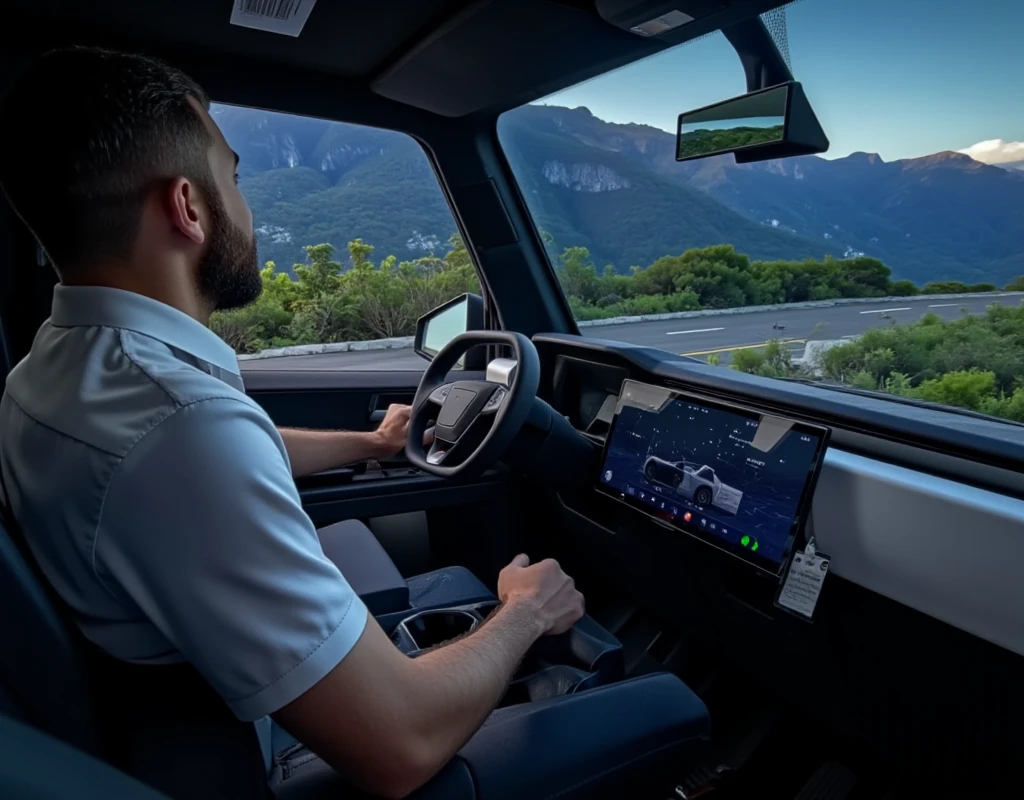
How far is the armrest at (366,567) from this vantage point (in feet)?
6.88

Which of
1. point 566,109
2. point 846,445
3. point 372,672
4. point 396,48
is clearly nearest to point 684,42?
point 566,109

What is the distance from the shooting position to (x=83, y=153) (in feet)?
3.62

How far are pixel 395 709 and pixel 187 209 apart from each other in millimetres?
846

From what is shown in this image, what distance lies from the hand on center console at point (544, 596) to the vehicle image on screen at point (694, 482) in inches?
21.3

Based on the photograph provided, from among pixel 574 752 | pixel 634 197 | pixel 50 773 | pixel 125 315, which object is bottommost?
pixel 574 752

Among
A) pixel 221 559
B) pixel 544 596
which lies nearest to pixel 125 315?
pixel 221 559

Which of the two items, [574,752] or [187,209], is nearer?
[187,209]

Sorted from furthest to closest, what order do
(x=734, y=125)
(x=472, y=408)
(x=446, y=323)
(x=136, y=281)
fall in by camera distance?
1. (x=446, y=323)
2. (x=472, y=408)
3. (x=734, y=125)
4. (x=136, y=281)

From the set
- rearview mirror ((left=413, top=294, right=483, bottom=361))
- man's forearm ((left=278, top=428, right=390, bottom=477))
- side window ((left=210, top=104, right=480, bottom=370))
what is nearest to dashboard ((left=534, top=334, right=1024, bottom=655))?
man's forearm ((left=278, top=428, right=390, bottom=477))

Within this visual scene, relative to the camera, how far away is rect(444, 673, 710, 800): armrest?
1254 mm

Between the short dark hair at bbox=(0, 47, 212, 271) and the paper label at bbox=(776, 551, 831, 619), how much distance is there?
5.00ft

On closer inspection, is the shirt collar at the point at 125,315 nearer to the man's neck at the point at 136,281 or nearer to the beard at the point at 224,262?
the man's neck at the point at 136,281

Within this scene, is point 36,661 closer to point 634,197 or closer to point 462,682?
point 462,682

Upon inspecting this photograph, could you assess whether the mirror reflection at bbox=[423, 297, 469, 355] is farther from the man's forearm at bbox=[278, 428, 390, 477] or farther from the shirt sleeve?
the shirt sleeve
